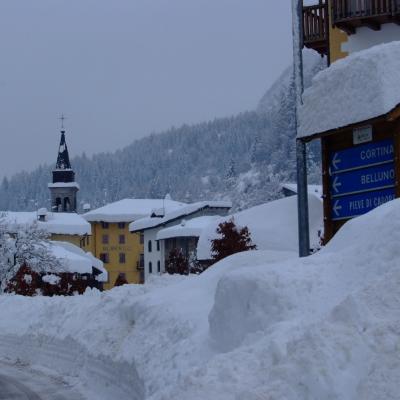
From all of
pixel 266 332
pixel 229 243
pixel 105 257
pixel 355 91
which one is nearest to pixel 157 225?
pixel 105 257

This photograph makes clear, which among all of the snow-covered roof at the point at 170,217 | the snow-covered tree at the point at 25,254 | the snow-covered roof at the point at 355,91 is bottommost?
the snow-covered tree at the point at 25,254

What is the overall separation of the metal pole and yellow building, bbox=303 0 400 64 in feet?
14.5

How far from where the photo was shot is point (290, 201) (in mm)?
39312

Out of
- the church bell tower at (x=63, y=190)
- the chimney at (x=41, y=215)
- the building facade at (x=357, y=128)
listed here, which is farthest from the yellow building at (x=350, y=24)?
the church bell tower at (x=63, y=190)

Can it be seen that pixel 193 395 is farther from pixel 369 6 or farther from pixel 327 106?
pixel 369 6

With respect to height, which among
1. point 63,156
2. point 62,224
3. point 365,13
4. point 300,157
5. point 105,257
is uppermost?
point 63,156

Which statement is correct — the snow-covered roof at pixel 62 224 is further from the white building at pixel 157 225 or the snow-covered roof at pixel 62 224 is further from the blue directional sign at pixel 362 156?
the blue directional sign at pixel 362 156

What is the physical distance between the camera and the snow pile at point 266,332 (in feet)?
20.4

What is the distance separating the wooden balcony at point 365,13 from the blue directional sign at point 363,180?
7.67 metres

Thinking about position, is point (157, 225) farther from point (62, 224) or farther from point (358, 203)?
point (358, 203)

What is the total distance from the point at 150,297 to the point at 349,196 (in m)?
5.01

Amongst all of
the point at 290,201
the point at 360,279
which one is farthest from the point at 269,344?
the point at 290,201

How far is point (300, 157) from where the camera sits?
43.7ft

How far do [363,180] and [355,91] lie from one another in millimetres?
1225
